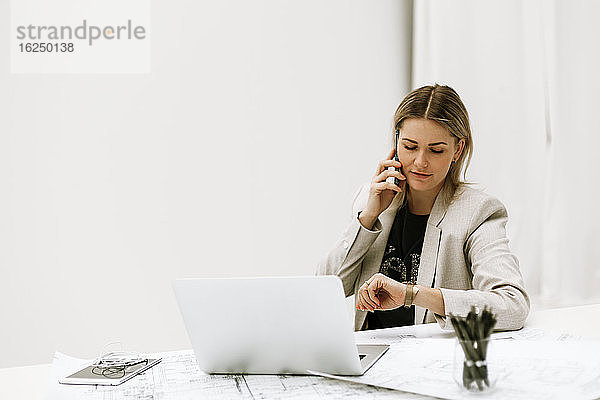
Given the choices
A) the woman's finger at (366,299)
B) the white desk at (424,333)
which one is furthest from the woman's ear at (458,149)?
the woman's finger at (366,299)

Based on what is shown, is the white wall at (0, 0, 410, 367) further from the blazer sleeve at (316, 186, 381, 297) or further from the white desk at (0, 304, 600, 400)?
the white desk at (0, 304, 600, 400)

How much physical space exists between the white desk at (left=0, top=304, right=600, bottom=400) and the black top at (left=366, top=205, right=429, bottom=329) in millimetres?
271

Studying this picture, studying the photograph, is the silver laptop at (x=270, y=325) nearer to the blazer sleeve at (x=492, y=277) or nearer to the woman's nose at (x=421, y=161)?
the blazer sleeve at (x=492, y=277)

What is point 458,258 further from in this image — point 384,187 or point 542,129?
point 542,129

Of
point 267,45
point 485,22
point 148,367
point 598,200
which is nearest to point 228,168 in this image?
point 267,45

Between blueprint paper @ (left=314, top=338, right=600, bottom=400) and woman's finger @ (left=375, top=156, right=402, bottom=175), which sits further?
woman's finger @ (left=375, top=156, right=402, bottom=175)

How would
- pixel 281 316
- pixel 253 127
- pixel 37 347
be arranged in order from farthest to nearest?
pixel 253 127 → pixel 37 347 → pixel 281 316

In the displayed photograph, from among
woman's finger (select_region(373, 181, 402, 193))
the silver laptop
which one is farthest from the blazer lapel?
the silver laptop

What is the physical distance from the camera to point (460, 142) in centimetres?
169

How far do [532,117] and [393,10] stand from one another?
793 mm

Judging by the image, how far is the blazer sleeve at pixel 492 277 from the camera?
1360mm

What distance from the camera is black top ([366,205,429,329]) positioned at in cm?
171

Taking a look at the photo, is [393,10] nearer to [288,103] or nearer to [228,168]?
[288,103]

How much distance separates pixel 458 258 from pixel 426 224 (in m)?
0.14
